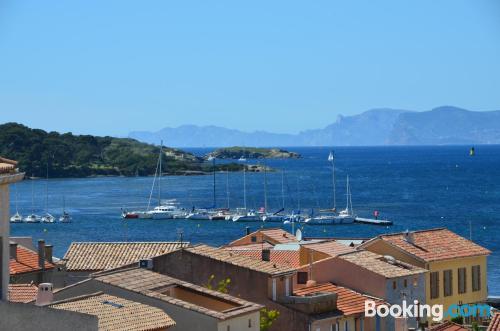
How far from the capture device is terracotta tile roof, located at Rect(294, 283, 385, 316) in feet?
91.4

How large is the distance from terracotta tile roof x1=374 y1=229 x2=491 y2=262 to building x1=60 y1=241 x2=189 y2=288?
736cm

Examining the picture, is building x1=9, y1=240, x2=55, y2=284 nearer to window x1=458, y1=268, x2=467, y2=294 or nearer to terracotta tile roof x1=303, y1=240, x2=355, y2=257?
terracotta tile roof x1=303, y1=240, x2=355, y2=257

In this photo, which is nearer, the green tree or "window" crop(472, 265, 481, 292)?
the green tree

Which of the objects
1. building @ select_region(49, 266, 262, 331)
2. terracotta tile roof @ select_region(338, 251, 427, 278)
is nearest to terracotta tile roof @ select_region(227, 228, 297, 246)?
terracotta tile roof @ select_region(338, 251, 427, 278)

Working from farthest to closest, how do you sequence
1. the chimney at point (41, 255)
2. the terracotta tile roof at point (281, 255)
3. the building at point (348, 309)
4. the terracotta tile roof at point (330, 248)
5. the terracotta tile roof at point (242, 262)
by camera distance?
the chimney at point (41, 255) < the terracotta tile roof at point (330, 248) < the terracotta tile roof at point (281, 255) < the building at point (348, 309) < the terracotta tile roof at point (242, 262)

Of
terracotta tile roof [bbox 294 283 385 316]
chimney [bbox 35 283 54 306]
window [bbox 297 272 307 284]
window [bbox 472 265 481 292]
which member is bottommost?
window [bbox 472 265 481 292]

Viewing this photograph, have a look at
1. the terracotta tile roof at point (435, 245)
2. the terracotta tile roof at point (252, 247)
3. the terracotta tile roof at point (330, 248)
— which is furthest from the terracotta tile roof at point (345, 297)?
the terracotta tile roof at point (435, 245)

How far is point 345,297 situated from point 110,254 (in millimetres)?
8041

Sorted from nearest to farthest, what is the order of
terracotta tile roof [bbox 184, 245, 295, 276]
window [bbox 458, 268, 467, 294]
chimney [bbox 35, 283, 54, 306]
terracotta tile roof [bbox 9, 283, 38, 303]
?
chimney [bbox 35, 283, 54, 306]
terracotta tile roof [bbox 9, 283, 38, 303]
terracotta tile roof [bbox 184, 245, 295, 276]
window [bbox 458, 268, 467, 294]

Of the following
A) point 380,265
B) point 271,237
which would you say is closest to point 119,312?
point 380,265

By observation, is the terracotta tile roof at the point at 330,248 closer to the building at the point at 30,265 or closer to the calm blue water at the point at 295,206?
the building at the point at 30,265

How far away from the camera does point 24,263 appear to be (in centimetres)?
3441

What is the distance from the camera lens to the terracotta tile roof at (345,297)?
91.4 feet

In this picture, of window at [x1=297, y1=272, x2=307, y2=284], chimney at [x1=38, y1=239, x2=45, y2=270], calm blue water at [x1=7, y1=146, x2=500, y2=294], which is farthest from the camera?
calm blue water at [x1=7, y1=146, x2=500, y2=294]
